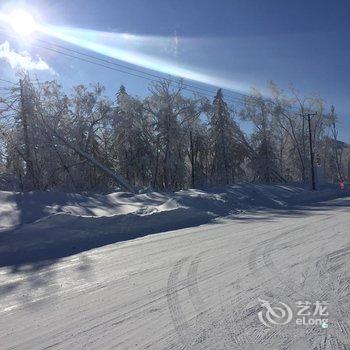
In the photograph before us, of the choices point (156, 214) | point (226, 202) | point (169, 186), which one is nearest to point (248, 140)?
point (169, 186)

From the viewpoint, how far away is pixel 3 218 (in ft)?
46.7

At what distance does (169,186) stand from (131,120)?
8.43m

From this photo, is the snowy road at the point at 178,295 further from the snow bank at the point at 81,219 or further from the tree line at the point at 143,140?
the tree line at the point at 143,140

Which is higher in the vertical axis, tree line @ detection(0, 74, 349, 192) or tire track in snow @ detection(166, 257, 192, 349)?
tree line @ detection(0, 74, 349, 192)

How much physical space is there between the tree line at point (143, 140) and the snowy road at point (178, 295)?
71.8ft

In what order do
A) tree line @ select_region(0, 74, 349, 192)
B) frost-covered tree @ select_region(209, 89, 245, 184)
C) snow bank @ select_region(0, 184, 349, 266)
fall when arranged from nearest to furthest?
snow bank @ select_region(0, 184, 349, 266)
tree line @ select_region(0, 74, 349, 192)
frost-covered tree @ select_region(209, 89, 245, 184)

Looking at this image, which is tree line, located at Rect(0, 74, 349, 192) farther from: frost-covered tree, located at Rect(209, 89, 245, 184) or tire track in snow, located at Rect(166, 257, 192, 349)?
tire track in snow, located at Rect(166, 257, 192, 349)

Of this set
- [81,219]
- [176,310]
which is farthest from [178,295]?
[81,219]

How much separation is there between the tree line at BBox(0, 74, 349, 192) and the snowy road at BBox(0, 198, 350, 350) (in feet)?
71.8

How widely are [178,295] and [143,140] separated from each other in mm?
A: 46684

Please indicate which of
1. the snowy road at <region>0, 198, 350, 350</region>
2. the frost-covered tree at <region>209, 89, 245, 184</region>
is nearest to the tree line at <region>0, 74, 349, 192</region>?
the frost-covered tree at <region>209, 89, 245, 184</region>

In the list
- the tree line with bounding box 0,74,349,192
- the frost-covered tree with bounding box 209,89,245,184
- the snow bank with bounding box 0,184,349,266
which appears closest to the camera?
the snow bank with bounding box 0,184,349,266

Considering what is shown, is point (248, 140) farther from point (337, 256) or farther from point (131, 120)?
point (337, 256)

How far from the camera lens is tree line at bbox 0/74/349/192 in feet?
120
